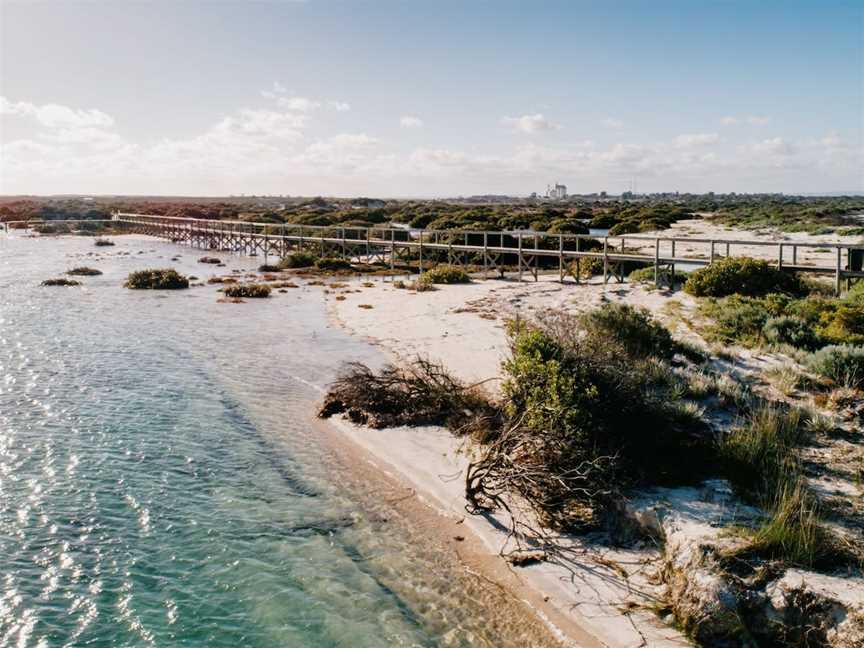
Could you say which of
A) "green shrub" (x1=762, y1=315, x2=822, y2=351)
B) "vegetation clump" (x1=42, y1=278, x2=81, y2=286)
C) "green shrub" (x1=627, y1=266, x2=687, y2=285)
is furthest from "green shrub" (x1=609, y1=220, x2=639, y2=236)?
"green shrub" (x1=762, y1=315, x2=822, y2=351)

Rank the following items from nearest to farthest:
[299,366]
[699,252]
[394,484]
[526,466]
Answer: [526,466] < [394,484] < [299,366] < [699,252]

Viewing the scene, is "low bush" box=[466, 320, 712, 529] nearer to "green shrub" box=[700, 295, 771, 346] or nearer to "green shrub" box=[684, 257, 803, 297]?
"green shrub" box=[700, 295, 771, 346]

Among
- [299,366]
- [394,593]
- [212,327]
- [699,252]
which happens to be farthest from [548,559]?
[699,252]

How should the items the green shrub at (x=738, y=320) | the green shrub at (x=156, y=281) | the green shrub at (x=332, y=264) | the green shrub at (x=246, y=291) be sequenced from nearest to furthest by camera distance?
1. the green shrub at (x=738, y=320)
2. the green shrub at (x=246, y=291)
3. the green shrub at (x=156, y=281)
4. the green shrub at (x=332, y=264)

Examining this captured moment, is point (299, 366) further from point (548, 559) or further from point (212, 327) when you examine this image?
point (548, 559)

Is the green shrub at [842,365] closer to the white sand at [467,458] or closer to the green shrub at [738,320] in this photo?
the green shrub at [738,320]

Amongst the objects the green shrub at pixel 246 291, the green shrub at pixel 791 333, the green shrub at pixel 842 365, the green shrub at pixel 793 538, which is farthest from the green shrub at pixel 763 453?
the green shrub at pixel 246 291
